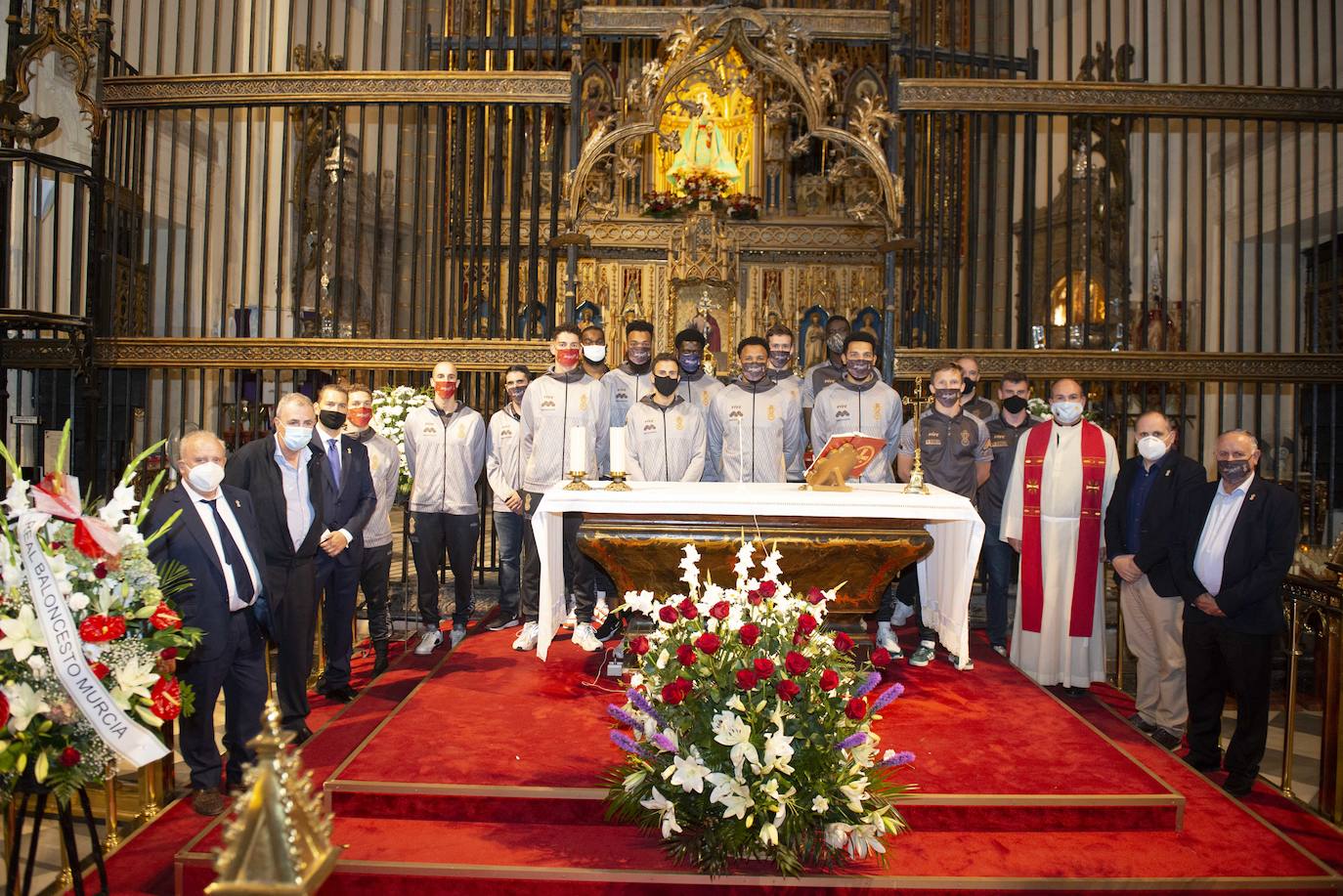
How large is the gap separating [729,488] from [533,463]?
1.56 m

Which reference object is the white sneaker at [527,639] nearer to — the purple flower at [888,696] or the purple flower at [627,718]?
the purple flower at [627,718]

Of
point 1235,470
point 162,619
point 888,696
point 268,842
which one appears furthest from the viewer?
point 1235,470

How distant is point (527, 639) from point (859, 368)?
8.48ft

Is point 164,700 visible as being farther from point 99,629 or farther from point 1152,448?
point 1152,448

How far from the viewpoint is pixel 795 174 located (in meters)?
11.8

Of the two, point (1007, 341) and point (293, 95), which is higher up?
point (293, 95)

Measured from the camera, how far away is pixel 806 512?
5055 millimetres

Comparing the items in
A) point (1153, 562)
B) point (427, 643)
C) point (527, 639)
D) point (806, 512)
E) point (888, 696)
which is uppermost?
point (806, 512)

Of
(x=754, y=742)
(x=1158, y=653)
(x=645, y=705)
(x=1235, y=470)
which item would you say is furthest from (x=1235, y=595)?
(x=645, y=705)

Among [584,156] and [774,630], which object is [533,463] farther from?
[774,630]

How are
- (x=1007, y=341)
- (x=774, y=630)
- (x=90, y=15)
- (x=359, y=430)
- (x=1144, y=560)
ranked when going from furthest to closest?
(x=90, y=15) → (x=1007, y=341) → (x=359, y=430) → (x=1144, y=560) → (x=774, y=630)

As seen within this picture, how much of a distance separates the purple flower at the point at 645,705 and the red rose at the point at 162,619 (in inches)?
62.5

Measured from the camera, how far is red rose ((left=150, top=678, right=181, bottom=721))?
11.1 ft

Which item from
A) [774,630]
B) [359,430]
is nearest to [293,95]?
[359,430]
